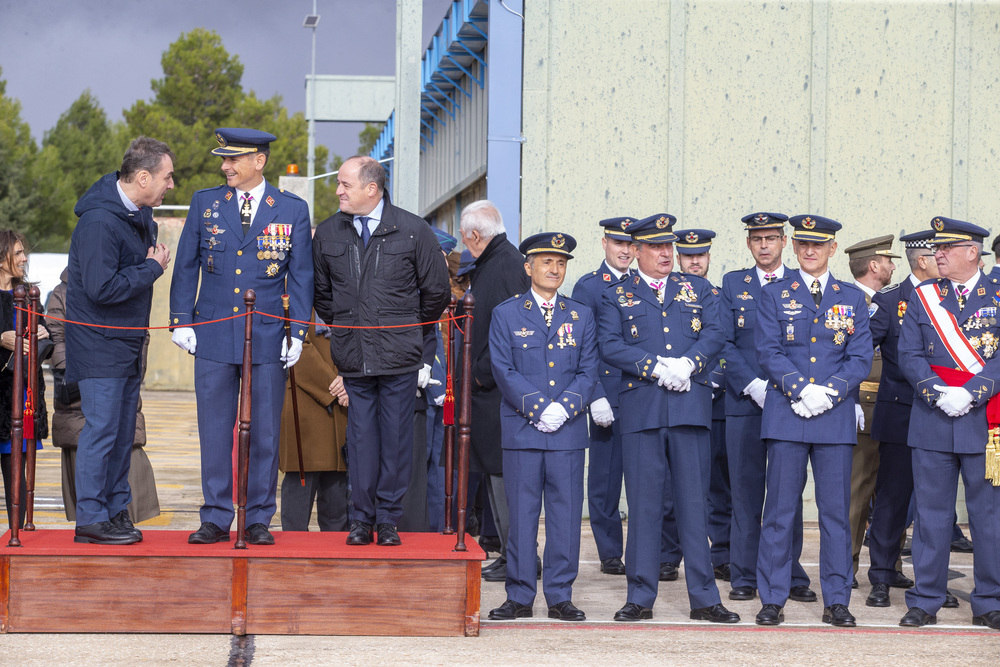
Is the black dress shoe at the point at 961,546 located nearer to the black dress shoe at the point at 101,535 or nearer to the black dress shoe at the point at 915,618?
the black dress shoe at the point at 915,618

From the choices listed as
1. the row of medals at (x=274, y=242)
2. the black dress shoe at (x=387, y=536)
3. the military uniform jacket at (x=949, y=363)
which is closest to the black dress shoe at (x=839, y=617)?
the military uniform jacket at (x=949, y=363)

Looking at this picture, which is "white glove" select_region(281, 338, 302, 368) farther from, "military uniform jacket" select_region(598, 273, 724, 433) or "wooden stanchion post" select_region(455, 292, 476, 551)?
"military uniform jacket" select_region(598, 273, 724, 433)

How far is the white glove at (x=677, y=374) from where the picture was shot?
5.45m

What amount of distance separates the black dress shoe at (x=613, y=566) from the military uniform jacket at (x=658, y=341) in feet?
4.50

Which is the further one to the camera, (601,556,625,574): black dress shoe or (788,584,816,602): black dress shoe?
(601,556,625,574): black dress shoe

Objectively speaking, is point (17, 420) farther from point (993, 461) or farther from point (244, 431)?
point (993, 461)

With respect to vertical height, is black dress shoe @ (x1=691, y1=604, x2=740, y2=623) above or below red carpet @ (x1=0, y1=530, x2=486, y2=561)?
below

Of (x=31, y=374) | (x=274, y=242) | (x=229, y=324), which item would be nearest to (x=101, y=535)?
(x=31, y=374)

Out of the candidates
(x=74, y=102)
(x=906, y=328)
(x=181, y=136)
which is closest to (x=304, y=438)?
(x=906, y=328)

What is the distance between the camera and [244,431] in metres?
4.91

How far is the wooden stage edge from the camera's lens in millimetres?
4852

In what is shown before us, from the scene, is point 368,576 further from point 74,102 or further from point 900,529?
point 74,102

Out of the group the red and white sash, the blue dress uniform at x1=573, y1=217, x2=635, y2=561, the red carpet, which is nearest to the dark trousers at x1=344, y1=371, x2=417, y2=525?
the red carpet

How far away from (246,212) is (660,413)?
2221 mm
